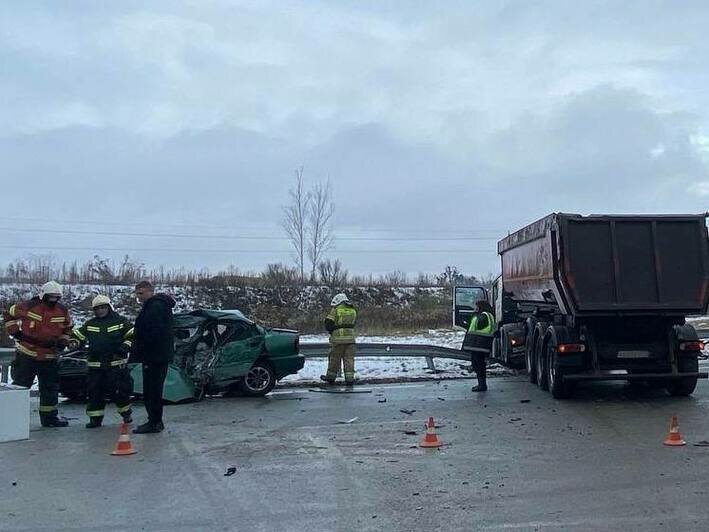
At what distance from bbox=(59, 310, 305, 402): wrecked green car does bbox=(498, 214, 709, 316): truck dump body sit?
4.64 meters

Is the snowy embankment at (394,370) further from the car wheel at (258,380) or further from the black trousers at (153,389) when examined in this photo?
the black trousers at (153,389)

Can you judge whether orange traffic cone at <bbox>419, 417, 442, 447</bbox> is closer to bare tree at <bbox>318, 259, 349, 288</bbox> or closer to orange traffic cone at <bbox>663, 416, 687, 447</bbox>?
orange traffic cone at <bbox>663, 416, 687, 447</bbox>

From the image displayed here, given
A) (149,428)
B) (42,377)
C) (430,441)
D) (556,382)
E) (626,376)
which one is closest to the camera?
(430,441)

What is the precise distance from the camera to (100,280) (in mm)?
33781

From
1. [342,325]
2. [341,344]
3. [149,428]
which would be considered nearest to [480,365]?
[341,344]

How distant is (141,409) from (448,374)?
22.2 feet

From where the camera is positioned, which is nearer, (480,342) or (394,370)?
(480,342)

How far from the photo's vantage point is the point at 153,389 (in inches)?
384

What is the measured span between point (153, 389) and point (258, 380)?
140 inches

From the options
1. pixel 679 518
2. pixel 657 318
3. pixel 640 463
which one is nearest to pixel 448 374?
pixel 657 318

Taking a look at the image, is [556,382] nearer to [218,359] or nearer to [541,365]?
[541,365]

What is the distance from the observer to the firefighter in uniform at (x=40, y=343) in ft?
34.2

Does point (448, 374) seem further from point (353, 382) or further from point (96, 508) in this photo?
point (96, 508)

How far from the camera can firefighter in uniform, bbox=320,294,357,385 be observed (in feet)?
48.9
